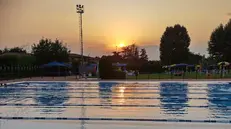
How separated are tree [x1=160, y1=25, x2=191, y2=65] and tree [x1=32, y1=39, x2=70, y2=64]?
2393 centimetres

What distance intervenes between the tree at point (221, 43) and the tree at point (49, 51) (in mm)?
23155

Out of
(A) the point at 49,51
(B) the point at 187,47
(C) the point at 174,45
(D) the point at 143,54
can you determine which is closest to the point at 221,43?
(B) the point at 187,47

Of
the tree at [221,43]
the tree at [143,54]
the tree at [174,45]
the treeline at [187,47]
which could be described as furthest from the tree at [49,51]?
the tree at [143,54]

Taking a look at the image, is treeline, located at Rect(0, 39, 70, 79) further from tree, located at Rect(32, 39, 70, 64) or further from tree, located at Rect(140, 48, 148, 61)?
tree, located at Rect(140, 48, 148, 61)

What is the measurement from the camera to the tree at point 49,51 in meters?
38.7

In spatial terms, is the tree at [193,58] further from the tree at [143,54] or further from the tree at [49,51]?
the tree at [49,51]

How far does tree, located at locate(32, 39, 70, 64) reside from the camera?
38.7 metres

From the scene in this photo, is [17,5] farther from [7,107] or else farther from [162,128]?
[7,107]

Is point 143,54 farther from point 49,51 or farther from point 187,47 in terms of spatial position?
point 49,51

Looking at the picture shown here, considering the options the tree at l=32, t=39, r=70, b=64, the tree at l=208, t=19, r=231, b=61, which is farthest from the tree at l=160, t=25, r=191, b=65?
the tree at l=32, t=39, r=70, b=64

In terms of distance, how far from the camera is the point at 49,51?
38969mm

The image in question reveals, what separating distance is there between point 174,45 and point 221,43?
1029 centimetres

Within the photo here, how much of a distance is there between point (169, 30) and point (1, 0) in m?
59.2

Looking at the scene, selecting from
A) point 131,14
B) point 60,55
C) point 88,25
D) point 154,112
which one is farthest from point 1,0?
point 60,55
